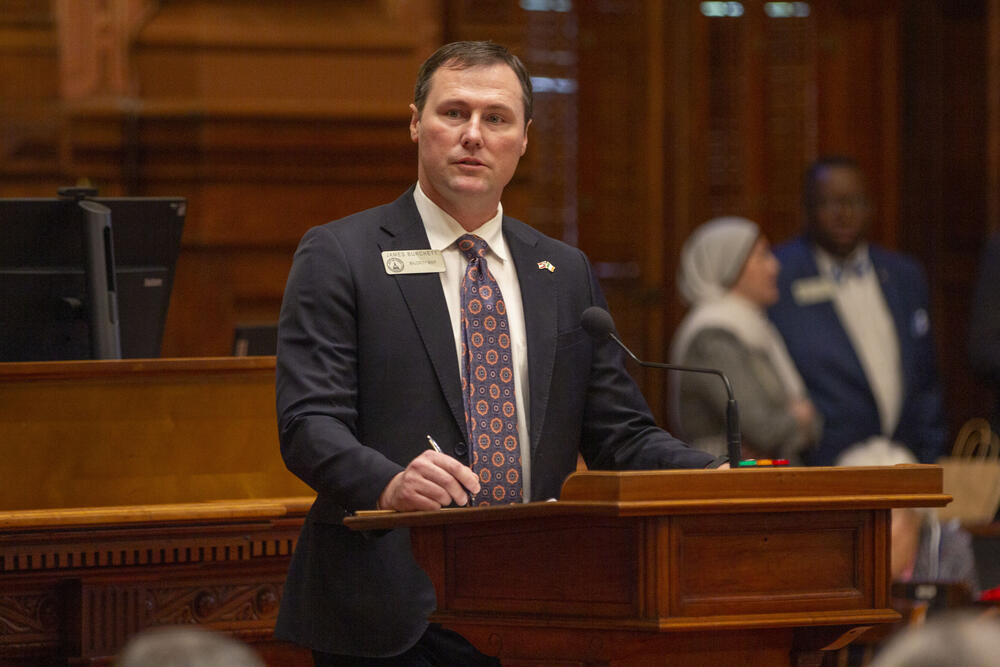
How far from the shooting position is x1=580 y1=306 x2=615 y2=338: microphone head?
7.87 ft

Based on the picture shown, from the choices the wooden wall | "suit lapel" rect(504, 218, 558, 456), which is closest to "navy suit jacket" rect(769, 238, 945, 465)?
the wooden wall

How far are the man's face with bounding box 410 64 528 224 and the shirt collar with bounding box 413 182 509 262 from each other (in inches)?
1.3

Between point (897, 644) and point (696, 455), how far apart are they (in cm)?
132

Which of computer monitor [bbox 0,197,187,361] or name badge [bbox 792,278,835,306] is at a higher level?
computer monitor [bbox 0,197,187,361]

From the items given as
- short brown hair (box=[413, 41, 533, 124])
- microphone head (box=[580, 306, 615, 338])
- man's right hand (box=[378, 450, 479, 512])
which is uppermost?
short brown hair (box=[413, 41, 533, 124])

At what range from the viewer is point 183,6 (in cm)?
535

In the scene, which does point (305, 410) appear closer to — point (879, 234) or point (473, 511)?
point (473, 511)

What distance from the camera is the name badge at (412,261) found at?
2475 millimetres

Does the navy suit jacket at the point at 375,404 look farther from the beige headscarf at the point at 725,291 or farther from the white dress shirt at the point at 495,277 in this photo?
the beige headscarf at the point at 725,291

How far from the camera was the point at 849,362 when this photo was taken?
5688mm

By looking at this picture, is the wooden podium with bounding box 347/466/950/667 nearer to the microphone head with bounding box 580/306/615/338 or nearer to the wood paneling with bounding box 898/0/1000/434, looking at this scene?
the microphone head with bounding box 580/306/615/338

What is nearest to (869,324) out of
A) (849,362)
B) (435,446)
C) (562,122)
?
(849,362)

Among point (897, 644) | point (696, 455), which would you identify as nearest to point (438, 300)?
point (696, 455)

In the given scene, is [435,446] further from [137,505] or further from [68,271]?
[68,271]
